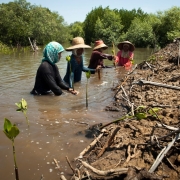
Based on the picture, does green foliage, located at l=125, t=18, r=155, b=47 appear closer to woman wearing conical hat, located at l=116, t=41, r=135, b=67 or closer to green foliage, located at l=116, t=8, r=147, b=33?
green foliage, located at l=116, t=8, r=147, b=33

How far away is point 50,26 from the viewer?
3284 centimetres

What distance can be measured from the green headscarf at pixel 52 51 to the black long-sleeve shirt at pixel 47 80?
11cm

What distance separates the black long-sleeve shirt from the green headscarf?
11cm

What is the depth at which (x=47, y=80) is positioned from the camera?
4.58 m

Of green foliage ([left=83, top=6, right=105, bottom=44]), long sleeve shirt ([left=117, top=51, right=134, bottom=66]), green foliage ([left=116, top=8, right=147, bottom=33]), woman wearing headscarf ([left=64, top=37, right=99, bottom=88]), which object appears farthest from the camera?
green foliage ([left=83, top=6, right=105, bottom=44])

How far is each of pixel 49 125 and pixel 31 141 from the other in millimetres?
563

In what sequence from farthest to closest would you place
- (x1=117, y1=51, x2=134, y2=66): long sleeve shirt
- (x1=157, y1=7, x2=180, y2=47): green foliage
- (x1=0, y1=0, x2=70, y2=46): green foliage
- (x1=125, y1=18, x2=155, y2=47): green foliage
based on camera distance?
(x1=125, y1=18, x2=155, y2=47): green foliage, (x1=0, y1=0, x2=70, y2=46): green foliage, (x1=157, y1=7, x2=180, y2=47): green foliage, (x1=117, y1=51, x2=134, y2=66): long sleeve shirt

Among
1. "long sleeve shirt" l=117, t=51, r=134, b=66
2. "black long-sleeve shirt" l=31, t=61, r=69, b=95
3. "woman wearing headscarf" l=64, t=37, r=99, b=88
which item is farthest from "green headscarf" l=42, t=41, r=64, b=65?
"long sleeve shirt" l=117, t=51, r=134, b=66

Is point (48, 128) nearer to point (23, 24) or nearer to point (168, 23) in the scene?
point (168, 23)

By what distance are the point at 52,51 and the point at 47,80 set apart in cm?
59

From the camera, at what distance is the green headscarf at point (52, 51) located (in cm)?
446

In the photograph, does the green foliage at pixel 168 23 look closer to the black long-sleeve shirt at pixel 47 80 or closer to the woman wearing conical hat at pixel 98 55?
the woman wearing conical hat at pixel 98 55

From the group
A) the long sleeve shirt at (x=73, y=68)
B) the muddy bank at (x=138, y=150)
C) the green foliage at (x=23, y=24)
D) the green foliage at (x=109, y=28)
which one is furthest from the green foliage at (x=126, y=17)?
the muddy bank at (x=138, y=150)

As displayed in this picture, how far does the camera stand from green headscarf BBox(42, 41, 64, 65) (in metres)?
4.46
